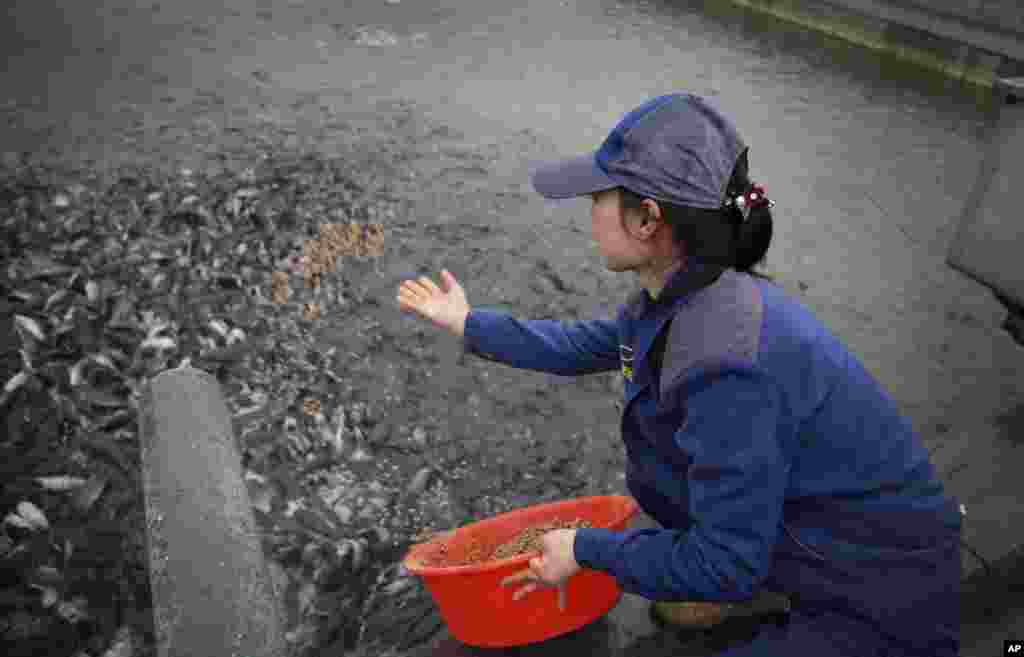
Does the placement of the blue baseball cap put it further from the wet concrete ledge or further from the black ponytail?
the wet concrete ledge

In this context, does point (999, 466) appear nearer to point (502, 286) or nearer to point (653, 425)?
point (653, 425)

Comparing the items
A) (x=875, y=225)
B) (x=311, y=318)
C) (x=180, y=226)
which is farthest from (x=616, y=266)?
(x=875, y=225)

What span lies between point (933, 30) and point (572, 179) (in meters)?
8.92

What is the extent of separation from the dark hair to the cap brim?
0.07m

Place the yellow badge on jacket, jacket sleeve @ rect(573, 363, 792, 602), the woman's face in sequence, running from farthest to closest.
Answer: the yellow badge on jacket < the woman's face < jacket sleeve @ rect(573, 363, 792, 602)

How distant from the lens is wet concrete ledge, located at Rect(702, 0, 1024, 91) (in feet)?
27.4

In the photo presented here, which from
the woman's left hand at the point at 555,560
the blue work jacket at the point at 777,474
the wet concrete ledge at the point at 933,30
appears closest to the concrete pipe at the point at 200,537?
the woman's left hand at the point at 555,560

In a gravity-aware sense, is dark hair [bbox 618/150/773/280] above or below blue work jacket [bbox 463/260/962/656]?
above

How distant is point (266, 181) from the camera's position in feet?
17.4

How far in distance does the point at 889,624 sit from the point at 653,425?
2.62 feet

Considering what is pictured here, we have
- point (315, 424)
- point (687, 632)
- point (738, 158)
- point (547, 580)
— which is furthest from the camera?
point (315, 424)

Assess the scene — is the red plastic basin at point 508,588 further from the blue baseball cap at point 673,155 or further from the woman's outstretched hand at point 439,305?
the blue baseball cap at point 673,155

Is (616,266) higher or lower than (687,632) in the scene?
higher

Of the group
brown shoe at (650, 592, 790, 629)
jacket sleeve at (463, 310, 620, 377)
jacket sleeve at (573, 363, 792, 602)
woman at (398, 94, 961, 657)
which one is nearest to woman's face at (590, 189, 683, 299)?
woman at (398, 94, 961, 657)
